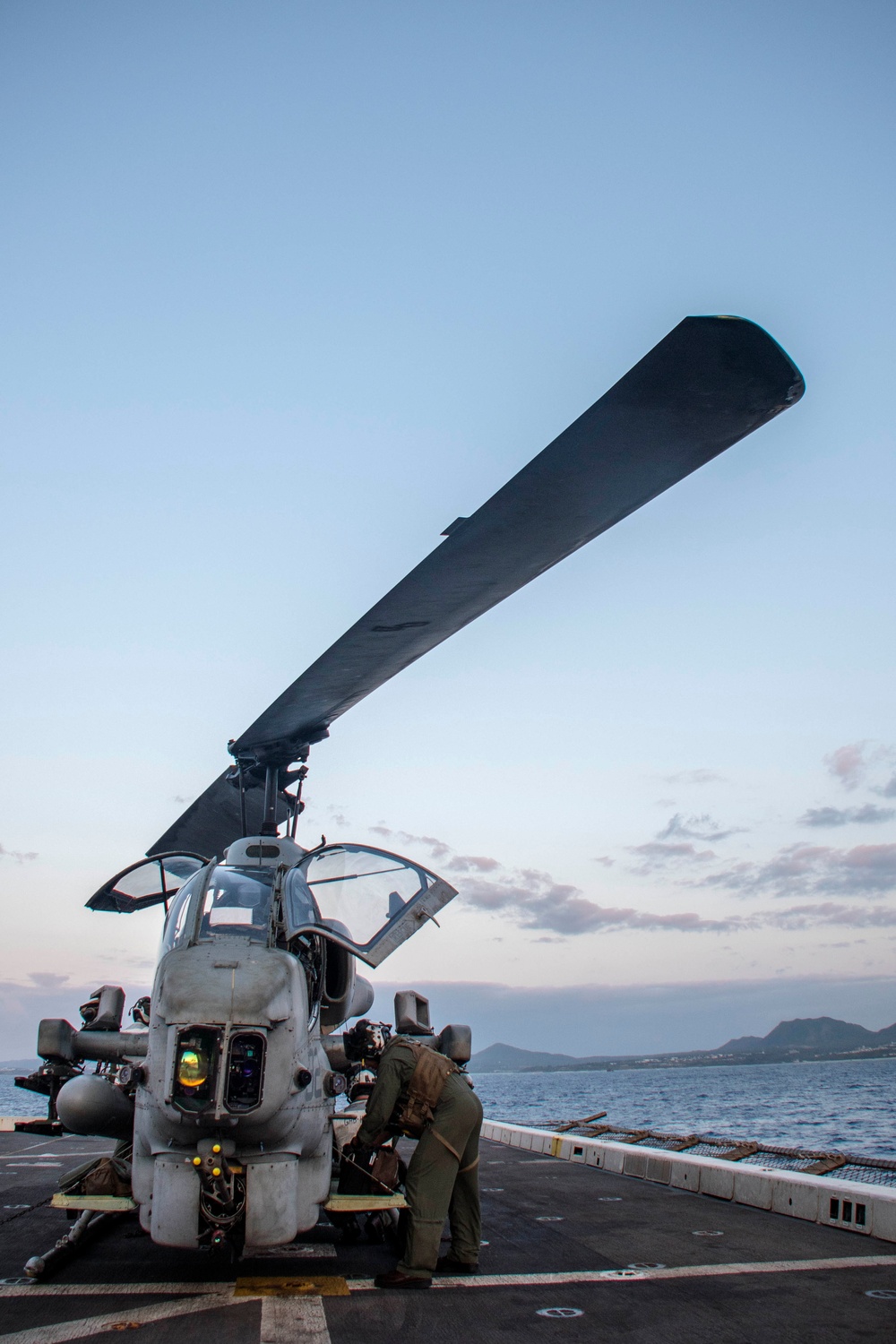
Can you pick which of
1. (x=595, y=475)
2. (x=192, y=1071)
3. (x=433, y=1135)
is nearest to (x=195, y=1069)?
(x=192, y=1071)

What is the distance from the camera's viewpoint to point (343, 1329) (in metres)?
4.79

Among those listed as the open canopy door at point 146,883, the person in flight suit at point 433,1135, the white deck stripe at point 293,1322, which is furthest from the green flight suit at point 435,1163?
the open canopy door at point 146,883

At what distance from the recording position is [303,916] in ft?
21.7

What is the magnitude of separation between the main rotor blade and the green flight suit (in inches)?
119

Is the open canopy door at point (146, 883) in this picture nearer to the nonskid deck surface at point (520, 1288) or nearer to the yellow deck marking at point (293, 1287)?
the nonskid deck surface at point (520, 1288)

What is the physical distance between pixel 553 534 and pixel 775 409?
131cm

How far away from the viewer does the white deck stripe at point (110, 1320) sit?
4.60 meters

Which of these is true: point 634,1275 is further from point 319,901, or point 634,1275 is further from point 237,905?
point 237,905

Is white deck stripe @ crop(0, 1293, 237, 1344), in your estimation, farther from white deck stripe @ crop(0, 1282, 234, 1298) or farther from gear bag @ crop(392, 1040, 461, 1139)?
gear bag @ crop(392, 1040, 461, 1139)

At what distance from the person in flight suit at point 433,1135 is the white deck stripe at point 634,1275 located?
0.27 meters

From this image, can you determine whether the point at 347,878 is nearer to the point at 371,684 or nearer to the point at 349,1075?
the point at 371,684

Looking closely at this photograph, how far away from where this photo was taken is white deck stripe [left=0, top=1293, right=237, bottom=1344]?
4.60 m

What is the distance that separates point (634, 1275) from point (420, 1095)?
183cm

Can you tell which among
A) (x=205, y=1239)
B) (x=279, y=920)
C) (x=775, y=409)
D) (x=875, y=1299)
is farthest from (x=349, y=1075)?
(x=775, y=409)
